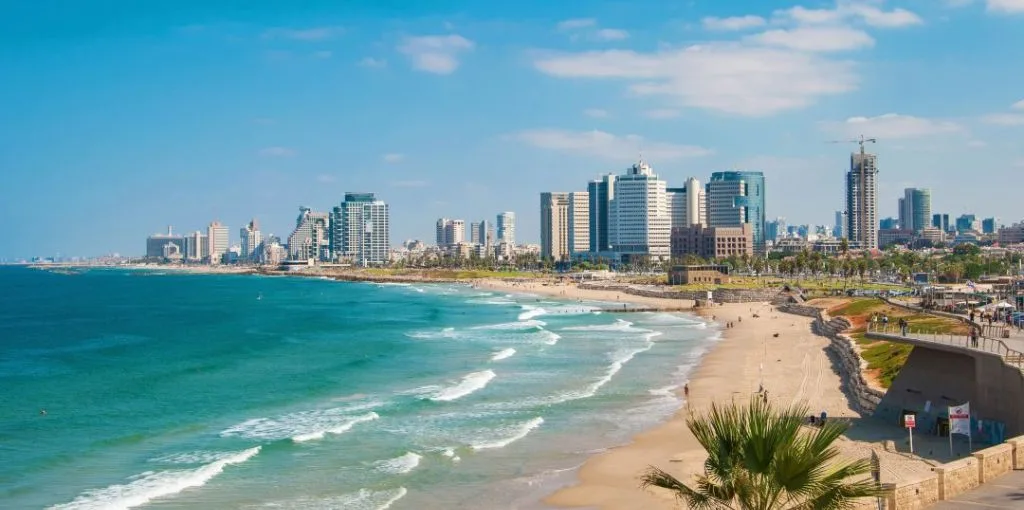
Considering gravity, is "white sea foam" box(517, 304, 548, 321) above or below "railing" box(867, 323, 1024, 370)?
below

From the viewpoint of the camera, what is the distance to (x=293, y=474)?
30172 mm

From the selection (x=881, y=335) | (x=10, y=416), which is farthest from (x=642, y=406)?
(x=10, y=416)

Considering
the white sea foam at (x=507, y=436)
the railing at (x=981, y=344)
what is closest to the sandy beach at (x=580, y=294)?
the white sea foam at (x=507, y=436)

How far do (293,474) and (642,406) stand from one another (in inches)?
744

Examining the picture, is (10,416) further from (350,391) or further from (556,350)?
(556,350)

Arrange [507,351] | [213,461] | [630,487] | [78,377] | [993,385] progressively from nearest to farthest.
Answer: [993,385] → [630,487] → [213,461] → [78,377] → [507,351]

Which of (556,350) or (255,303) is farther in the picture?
(255,303)

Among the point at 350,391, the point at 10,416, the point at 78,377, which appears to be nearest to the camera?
the point at 10,416

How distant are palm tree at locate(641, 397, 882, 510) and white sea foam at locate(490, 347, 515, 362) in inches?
1920

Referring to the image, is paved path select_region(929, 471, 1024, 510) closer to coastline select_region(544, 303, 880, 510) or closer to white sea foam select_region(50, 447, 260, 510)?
coastline select_region(544, 303, 880, 510)

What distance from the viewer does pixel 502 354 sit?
63.9m

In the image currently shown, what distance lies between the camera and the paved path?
1741 cm

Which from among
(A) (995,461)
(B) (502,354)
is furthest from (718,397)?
(A) (995,461)

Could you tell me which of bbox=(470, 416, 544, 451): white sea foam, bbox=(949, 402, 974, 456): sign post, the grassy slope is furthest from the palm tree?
the grassy slope
